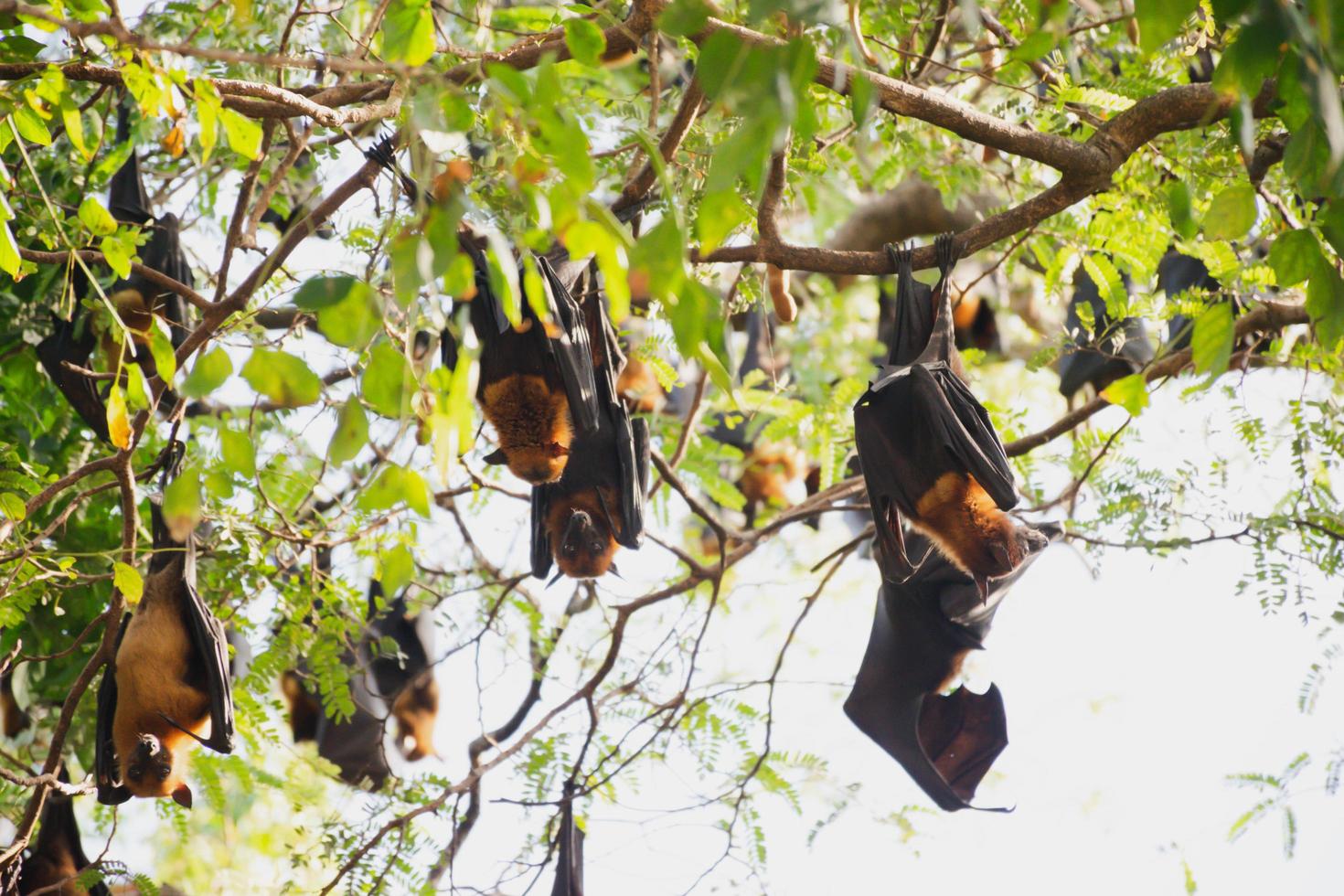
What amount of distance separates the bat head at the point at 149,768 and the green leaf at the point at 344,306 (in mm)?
3268

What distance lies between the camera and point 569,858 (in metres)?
4.81

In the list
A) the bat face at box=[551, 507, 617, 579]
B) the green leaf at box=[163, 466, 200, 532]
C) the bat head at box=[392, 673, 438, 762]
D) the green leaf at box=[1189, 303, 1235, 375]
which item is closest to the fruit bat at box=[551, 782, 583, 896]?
the bat face at box=[551, 507, 617, 579]

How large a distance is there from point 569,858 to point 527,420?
1.84 meters

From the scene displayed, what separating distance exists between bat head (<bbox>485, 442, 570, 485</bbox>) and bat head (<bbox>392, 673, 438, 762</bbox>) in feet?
11.3

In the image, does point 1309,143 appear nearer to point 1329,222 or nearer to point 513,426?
point 1329,222

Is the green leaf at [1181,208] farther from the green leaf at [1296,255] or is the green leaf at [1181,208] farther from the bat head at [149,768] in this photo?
the bat head at [149,768]

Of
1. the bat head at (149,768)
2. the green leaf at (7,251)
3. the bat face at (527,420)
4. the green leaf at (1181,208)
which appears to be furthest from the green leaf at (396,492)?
A: the bat head at (149,768)

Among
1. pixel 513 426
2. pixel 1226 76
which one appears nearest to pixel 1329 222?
pixel 1226 76

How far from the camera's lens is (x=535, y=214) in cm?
151

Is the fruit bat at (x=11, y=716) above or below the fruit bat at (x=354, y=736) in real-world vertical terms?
below

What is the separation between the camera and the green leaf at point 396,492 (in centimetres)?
157

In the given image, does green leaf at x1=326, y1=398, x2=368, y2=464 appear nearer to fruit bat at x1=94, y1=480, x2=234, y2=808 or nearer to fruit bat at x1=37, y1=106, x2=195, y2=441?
fruit bat at x1=94, y1=480, x2=234, y2=808

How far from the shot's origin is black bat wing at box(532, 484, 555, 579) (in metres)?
4.78

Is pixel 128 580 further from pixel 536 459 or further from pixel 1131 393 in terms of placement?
pixel 1131 393
